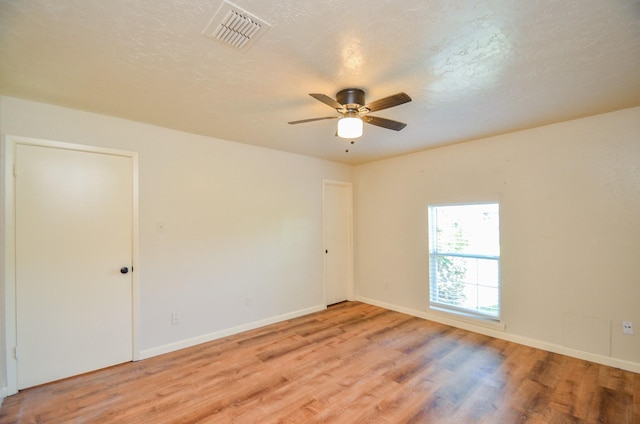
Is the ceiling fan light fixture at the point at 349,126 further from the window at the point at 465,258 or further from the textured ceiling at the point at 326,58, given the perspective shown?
the window at the point at 465,258

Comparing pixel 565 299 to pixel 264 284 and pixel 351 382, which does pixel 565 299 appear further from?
pixel 264 284

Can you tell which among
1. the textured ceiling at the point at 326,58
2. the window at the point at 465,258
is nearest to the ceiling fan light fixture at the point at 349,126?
the textured ceiling at the point at 326,58

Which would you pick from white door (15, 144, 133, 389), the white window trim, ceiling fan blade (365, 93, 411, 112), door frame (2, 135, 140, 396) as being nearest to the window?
the white window trim

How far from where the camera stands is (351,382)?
2533mm

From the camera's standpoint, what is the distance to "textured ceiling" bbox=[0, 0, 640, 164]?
1.44 meters

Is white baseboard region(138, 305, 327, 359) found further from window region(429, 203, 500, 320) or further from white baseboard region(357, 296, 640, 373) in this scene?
window region(429, 203, 500, 320)

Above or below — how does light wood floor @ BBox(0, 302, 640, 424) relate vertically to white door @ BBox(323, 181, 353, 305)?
below

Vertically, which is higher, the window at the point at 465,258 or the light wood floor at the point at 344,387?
the window at the point at 465,258

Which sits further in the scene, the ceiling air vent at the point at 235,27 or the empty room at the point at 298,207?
the empty room at the point at 298,207

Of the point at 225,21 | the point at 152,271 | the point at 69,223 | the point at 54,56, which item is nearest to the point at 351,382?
the point at 152,271

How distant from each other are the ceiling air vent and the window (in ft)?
11.3

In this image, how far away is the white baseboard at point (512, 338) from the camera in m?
2.73

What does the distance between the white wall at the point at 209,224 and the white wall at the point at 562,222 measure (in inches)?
78.6

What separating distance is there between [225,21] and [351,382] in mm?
2908
